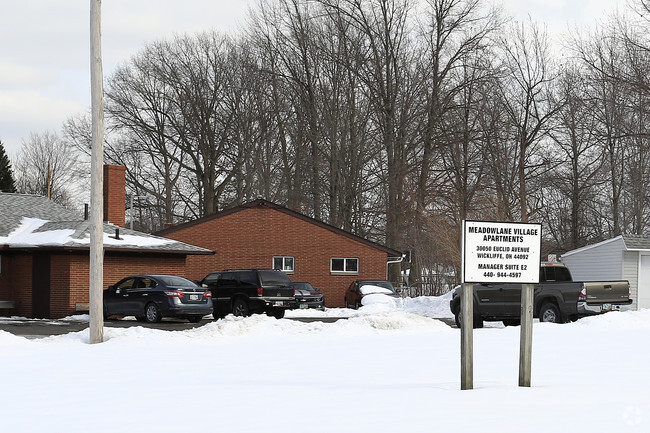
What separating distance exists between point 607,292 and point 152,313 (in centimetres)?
1410

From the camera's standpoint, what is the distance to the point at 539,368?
1478cm

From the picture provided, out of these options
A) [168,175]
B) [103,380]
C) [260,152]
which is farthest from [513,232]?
[168,175]

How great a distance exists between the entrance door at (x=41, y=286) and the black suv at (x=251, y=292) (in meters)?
6.33

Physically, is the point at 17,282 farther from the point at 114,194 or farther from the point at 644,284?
the point at 644,284

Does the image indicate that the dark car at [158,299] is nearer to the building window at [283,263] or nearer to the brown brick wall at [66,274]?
the brown brick wall at [66,274]

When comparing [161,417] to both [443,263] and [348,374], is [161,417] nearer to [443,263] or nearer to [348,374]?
[348,374]

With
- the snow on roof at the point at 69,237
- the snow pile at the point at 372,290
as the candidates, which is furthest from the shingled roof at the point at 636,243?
the snow on roof at the point at 69,237

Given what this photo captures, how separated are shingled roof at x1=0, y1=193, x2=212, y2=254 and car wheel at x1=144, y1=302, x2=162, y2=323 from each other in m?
4.93

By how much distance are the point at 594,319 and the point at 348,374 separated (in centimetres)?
1226

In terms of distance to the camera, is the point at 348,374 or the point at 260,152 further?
the point at 260,152

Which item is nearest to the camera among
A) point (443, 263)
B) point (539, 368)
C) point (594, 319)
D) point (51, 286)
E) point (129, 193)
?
point (539, 368)

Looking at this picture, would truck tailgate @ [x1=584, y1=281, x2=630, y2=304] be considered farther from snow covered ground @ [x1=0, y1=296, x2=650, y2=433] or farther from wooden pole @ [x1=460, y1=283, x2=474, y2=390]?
wooden pole @ [x1=460, y1=283, x2=474, y2=390]

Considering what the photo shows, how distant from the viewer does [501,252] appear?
479 inches

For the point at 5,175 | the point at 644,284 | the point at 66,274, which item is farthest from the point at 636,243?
the point at 5,175
